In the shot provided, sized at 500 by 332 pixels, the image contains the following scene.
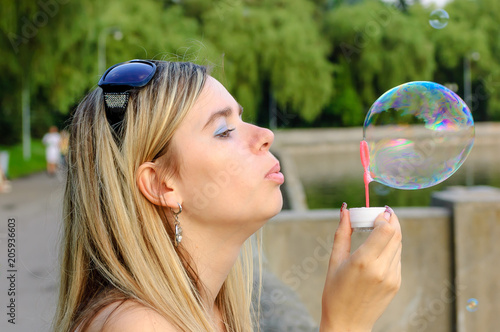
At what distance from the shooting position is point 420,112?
276 cm

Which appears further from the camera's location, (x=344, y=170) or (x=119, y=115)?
(x=344, y=170)

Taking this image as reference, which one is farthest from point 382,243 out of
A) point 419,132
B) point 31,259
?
point 31,259

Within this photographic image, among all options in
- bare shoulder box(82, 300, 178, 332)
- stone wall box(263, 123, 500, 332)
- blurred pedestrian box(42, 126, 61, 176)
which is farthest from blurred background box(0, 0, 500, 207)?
bare shoulder box(82, 300, 178, 332)

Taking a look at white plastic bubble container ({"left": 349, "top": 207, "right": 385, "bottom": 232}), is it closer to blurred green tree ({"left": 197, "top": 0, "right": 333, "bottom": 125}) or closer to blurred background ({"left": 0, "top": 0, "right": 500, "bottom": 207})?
blurred background ({"left": 0, "top": 0, "right": 500, "bottom": 207})

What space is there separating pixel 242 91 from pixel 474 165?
11420mm

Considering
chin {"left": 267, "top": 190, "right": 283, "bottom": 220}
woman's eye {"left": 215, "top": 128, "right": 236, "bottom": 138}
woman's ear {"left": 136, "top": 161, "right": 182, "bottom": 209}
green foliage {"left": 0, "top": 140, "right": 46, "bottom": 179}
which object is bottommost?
green foliage {"left": 0, "top": 140, "right": 46, "bottom": 179}

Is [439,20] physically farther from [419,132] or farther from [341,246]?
[341,246]

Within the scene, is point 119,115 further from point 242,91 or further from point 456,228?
point 242,91

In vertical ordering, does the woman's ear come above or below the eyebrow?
below

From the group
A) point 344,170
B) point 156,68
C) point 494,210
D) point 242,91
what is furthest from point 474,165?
point 156,68

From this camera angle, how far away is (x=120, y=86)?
5.39 feet

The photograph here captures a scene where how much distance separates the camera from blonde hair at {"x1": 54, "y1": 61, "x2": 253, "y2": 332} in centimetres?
156

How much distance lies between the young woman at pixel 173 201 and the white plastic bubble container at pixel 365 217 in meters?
0.02

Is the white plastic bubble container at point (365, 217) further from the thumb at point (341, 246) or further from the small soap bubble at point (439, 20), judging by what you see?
the small soap bubble at point (439, 20)
